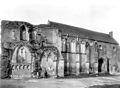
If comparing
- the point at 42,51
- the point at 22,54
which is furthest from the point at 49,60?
the point at 22,54

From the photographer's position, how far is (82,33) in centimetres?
4484

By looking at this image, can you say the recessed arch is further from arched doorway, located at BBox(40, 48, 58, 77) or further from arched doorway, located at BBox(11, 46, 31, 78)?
arched doorway, located at BBox(40, 48, 58, 77)

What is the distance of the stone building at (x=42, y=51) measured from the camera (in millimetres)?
29766

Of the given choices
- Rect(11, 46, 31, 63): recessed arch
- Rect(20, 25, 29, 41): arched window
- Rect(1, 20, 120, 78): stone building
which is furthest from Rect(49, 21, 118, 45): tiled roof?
Rect(11, 46, 31, 63): recessed arch

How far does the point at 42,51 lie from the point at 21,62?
4647mm

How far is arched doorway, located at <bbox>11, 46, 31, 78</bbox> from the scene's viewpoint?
2930 centimetres

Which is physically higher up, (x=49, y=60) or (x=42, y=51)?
(x=42, y=51)

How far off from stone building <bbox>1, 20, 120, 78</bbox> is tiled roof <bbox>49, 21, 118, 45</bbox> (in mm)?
859

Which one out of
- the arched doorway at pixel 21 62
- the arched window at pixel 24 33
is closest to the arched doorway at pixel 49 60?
the arched doorway at pixel 21 62

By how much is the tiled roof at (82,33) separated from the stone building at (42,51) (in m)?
0.86

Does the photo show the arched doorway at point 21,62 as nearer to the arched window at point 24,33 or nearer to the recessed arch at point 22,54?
the recessed arch at point 22,54

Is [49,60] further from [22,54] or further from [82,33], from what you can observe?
[82,33]

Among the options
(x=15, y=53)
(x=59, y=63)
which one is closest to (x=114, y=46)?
(x=59, y=63)

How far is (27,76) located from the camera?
2942 centimetres
